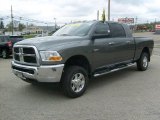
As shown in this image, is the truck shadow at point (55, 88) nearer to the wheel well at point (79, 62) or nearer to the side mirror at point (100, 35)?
the wheel well at point (79, 62)

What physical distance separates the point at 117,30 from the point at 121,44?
0.50m

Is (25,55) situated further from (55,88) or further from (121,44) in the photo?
(121,44)

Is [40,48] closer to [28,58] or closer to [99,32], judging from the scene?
[28,58]

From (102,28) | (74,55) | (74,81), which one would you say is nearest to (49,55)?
(74,55)

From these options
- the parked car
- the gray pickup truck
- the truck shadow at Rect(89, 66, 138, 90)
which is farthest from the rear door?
the parked car

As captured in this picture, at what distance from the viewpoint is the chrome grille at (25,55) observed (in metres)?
5.54

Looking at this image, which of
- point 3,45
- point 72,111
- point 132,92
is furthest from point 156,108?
point 3,45

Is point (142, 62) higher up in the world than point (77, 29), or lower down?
lower down

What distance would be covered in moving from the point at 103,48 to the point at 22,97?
2.46 metres

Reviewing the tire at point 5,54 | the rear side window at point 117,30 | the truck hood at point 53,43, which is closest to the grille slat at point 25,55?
the truck hood at point 53,43

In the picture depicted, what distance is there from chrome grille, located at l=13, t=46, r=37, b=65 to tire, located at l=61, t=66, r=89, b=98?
783mm

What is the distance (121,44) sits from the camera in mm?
7473

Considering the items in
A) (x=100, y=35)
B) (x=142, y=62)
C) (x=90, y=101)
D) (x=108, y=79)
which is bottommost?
(x=90, y=101)

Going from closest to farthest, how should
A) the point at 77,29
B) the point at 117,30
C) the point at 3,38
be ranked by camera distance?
the point at 77,29 < the point at 117,30 < the point at 3,38
